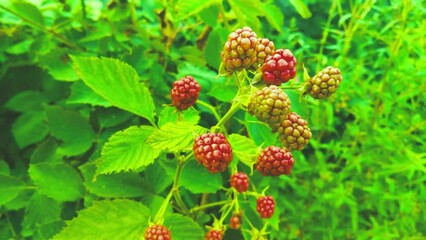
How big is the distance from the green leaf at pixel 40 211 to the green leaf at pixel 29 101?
368mm

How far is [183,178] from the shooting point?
3.01 feet

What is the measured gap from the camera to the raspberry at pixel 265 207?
0.89 m

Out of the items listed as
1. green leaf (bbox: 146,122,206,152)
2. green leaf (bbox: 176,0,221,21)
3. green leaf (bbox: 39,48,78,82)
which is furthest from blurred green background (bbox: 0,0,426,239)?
green leaf (bbox: 146,122,206,152)

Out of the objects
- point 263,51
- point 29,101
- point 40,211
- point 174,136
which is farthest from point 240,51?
point 29,101

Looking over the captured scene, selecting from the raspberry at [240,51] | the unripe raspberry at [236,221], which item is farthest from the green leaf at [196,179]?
the raspberry at [240,51]

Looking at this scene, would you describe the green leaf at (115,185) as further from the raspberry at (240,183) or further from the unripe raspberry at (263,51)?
the unripe raspberry at (263,51)

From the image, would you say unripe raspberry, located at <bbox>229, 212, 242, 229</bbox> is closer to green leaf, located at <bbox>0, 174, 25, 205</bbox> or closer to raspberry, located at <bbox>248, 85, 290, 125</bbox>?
raspberry, located at <bbox>248, 85, 290, 125</bbox>

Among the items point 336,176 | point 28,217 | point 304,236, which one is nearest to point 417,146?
point 336,176

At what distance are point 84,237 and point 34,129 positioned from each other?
0.67 meters

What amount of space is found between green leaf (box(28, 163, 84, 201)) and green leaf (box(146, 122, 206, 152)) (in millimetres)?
452

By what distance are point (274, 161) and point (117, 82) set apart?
32 centimetres

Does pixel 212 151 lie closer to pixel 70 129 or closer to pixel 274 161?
pixel 274 161

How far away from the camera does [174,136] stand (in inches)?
28.4

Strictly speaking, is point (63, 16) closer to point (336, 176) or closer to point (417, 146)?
point (336, 176)
